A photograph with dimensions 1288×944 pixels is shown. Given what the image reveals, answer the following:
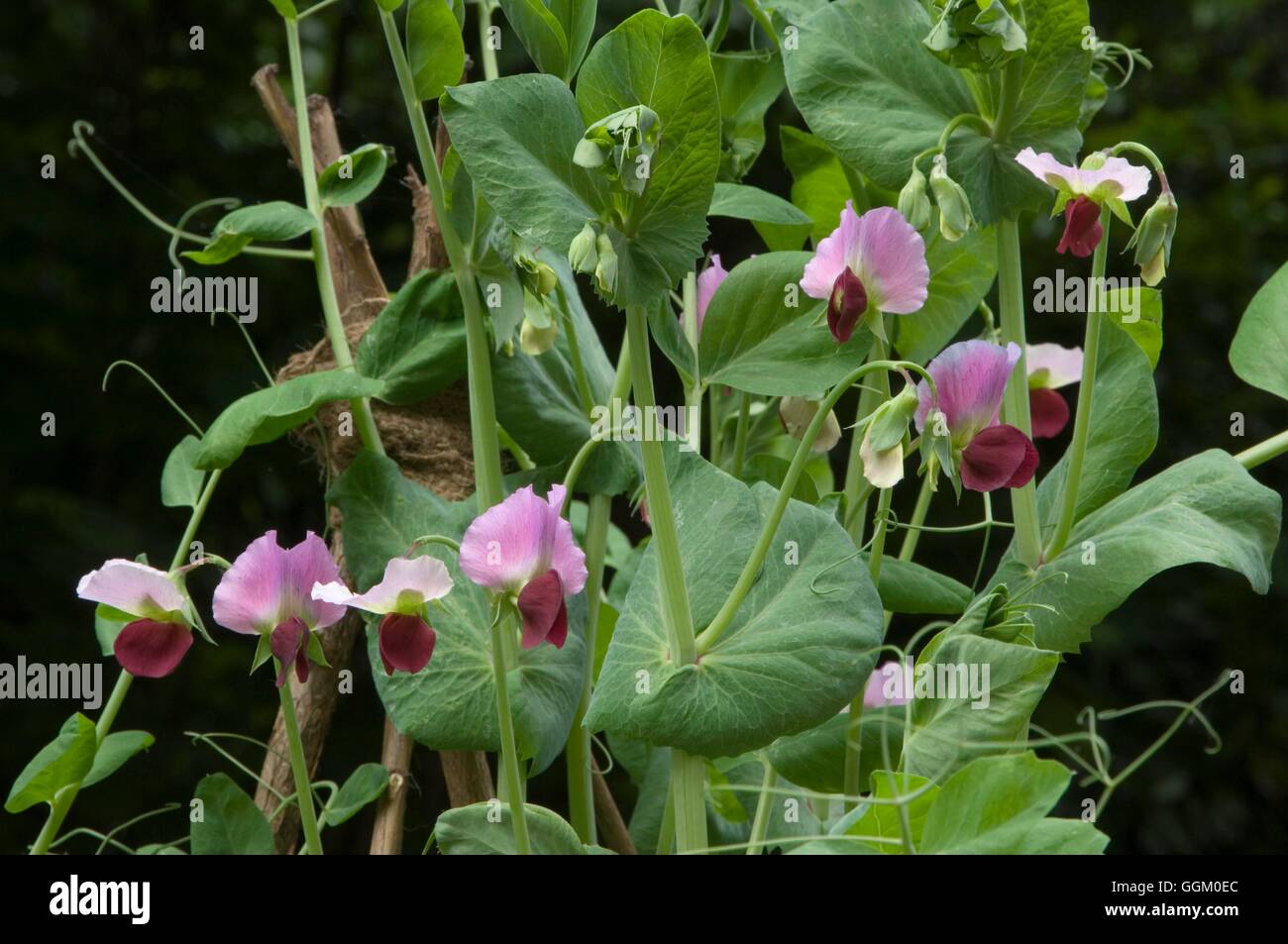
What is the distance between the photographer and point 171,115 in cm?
181

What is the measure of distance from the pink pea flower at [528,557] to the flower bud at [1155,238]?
0.26m

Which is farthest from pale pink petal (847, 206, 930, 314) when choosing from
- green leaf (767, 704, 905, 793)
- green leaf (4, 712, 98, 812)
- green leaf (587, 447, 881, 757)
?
green leaf (4, 712, 98, 812)

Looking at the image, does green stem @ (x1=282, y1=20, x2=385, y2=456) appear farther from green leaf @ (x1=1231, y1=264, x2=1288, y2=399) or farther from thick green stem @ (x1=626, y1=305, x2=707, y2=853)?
green leaf @ (x1=1231, y1=264, x2=1288, y2=399)

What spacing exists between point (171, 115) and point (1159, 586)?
1.42 m

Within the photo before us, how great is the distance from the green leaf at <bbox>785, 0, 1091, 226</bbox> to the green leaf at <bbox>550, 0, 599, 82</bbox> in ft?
0.30

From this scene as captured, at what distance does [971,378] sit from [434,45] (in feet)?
0.94

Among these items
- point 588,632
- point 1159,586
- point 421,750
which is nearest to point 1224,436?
point 1159,586

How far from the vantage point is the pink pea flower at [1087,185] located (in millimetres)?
548

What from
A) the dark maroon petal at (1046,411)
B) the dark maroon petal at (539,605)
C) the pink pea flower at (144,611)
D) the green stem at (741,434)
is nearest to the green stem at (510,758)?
the dark maroon petal at (539,605)

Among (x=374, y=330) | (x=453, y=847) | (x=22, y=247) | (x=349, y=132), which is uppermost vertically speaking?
(x=349, y=132)

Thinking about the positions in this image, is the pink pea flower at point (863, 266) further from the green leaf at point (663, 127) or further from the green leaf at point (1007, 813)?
the green leaf at point (1007, 813)

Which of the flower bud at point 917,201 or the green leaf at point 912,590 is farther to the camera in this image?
the green leaf at point 912,590
